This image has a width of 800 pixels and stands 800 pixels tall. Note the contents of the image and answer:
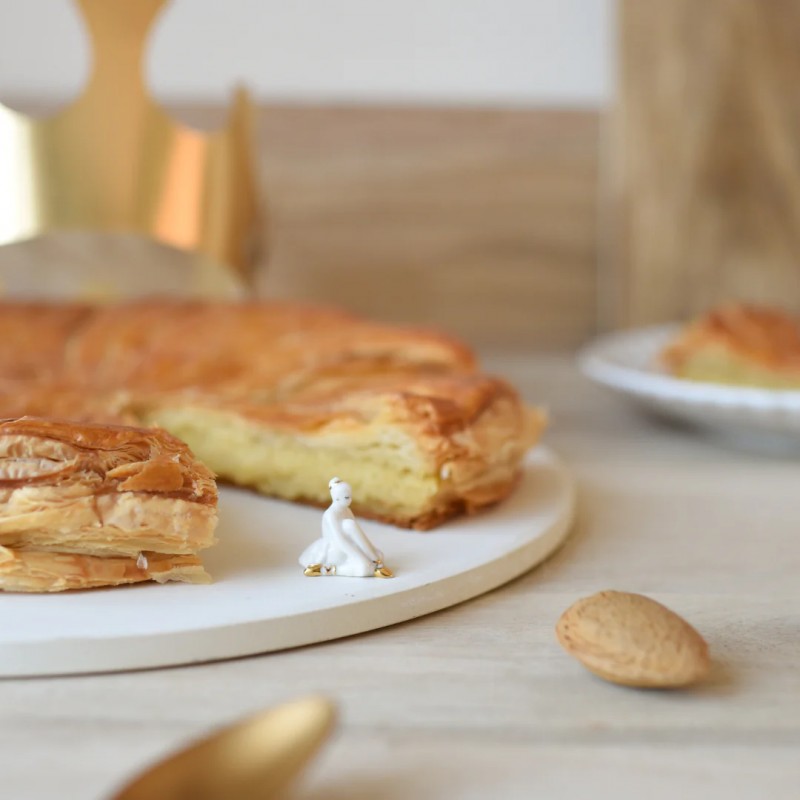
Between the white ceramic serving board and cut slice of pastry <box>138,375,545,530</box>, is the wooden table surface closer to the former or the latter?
the white ceramic serving board

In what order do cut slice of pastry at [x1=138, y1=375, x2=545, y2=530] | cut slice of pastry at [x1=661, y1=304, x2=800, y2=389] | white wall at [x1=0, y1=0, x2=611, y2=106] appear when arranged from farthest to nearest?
white wall at [x1=0, y1=0, x2=611, y2=106] → cut slice of pastry at [x1=661, y1=304, x2=800, y2=389] → cut slice of pastry at [x1=138, y1=375, x2=545, y2=530]

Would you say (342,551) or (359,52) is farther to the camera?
(359,52)

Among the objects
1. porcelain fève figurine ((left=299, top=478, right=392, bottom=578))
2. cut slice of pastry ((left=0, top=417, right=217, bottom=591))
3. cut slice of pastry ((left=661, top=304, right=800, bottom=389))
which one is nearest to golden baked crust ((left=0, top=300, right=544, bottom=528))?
porcelain fève figurine ((left=299, top=478, right=392, bottom=578))

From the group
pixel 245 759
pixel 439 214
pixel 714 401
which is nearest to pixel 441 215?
pixel 439 214

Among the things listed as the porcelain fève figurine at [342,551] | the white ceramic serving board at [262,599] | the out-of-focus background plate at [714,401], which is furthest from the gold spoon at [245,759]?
the out-of-focus background plate at [714,401]

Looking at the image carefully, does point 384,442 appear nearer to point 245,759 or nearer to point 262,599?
point 262,599

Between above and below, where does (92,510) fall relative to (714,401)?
above

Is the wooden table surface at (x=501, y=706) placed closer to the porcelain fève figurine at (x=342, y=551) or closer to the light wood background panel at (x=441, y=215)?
the porcelain fève figurine at (x=342, y=551)
